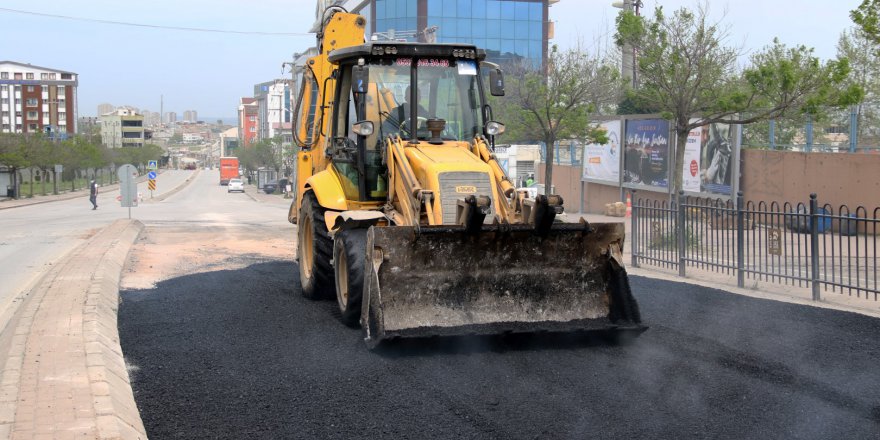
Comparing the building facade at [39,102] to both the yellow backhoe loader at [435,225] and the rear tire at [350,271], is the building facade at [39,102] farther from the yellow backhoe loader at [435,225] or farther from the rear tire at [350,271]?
the rear tire at [350,271]

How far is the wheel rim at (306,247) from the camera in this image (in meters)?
11.4

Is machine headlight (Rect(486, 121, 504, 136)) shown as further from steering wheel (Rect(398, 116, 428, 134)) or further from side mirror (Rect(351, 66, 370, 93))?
side mirror (Rect(351, 66, 370, 93))

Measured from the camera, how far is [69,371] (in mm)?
6816

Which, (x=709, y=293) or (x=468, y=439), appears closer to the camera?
(x=468, y=439)

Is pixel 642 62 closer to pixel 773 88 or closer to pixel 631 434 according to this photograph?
pixel 773 88

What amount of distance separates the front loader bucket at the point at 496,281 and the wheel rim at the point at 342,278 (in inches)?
48.7

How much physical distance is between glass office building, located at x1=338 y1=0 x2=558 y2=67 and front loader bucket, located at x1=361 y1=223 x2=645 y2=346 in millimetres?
64086

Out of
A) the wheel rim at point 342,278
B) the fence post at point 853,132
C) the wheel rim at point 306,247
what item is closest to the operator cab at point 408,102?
the wheel rim at point 342,278

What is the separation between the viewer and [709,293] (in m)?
11.4

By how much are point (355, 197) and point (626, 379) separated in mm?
4284

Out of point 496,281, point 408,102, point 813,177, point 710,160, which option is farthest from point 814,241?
point 710,160

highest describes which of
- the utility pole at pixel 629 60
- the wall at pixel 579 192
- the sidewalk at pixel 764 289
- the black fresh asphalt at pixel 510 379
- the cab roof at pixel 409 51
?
the utility pole at pixel 629 60

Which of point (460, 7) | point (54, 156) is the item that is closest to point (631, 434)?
point (460, 7)

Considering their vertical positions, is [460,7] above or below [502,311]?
above
